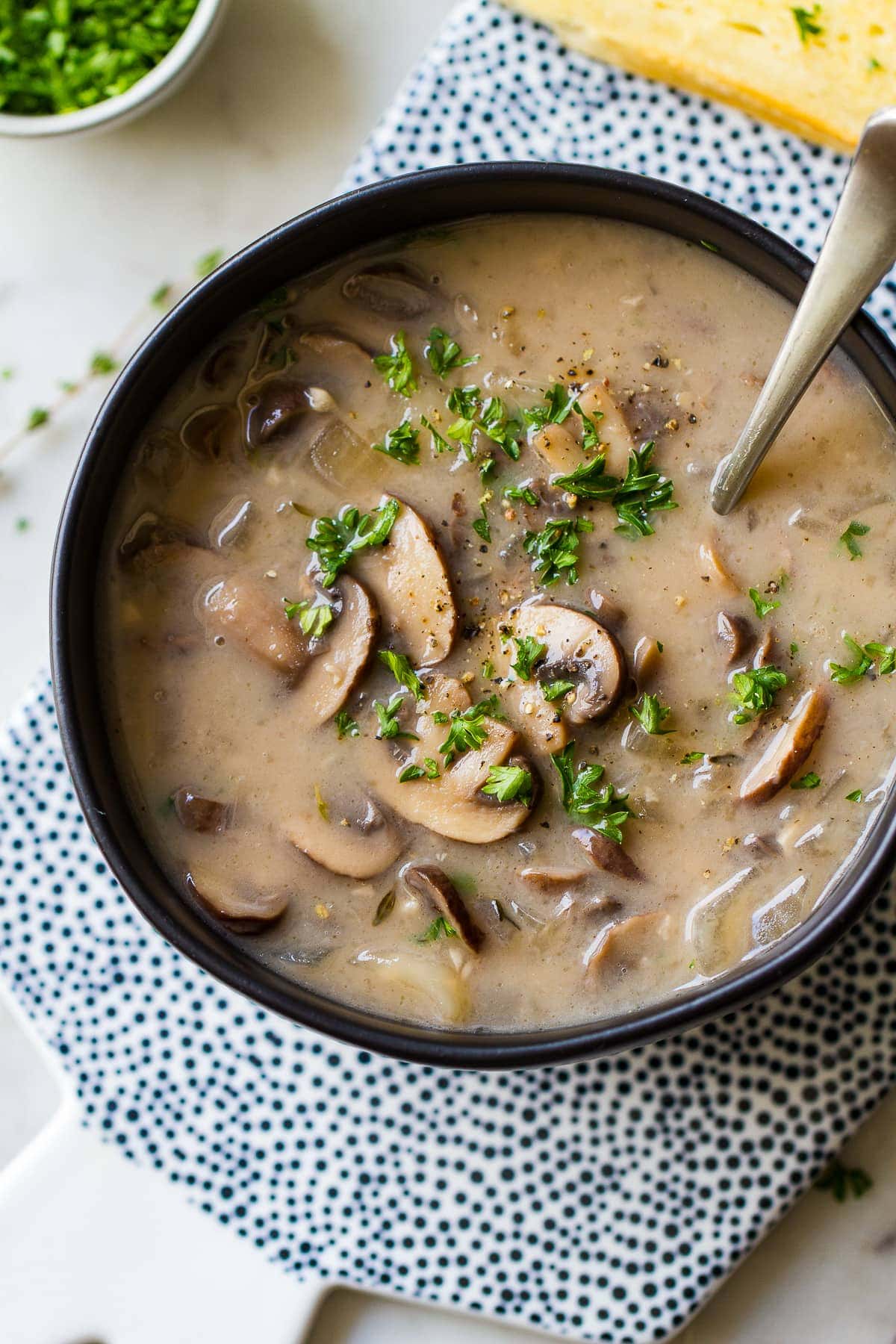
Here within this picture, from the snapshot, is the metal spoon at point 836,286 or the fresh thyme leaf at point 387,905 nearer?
the metal spoon at point 836,286

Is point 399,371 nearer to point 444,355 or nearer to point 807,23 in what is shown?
point 444,355

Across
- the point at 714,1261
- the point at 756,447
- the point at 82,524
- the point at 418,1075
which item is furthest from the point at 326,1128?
the point at 756,447

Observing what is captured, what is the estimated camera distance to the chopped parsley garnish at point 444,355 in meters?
2.69

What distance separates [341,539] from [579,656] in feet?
1.71

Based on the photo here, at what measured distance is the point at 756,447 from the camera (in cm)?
248

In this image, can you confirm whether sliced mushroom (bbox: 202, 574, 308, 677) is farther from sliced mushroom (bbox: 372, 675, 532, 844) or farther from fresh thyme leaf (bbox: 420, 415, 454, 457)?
fresh thyme leaf (bbox: 420, 415, 454, 457)

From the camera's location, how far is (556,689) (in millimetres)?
2584

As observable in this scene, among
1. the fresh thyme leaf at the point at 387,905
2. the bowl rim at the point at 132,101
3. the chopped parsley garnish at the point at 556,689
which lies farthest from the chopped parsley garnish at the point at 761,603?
the bowl rim at the point at 132,101

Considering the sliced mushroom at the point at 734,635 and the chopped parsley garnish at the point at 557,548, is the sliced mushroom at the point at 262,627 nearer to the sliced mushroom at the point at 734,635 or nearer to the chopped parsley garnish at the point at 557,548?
the chopped parsley garnish at the point at 557,548

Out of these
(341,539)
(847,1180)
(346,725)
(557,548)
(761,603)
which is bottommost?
(847,1180)

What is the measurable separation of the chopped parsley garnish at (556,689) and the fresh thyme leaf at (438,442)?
1.63 ft

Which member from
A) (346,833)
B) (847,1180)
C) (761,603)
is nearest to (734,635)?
(761,603)

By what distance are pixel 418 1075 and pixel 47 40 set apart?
2576 mm

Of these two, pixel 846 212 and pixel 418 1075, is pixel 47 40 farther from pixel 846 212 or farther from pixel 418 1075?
pixel 418 1075
